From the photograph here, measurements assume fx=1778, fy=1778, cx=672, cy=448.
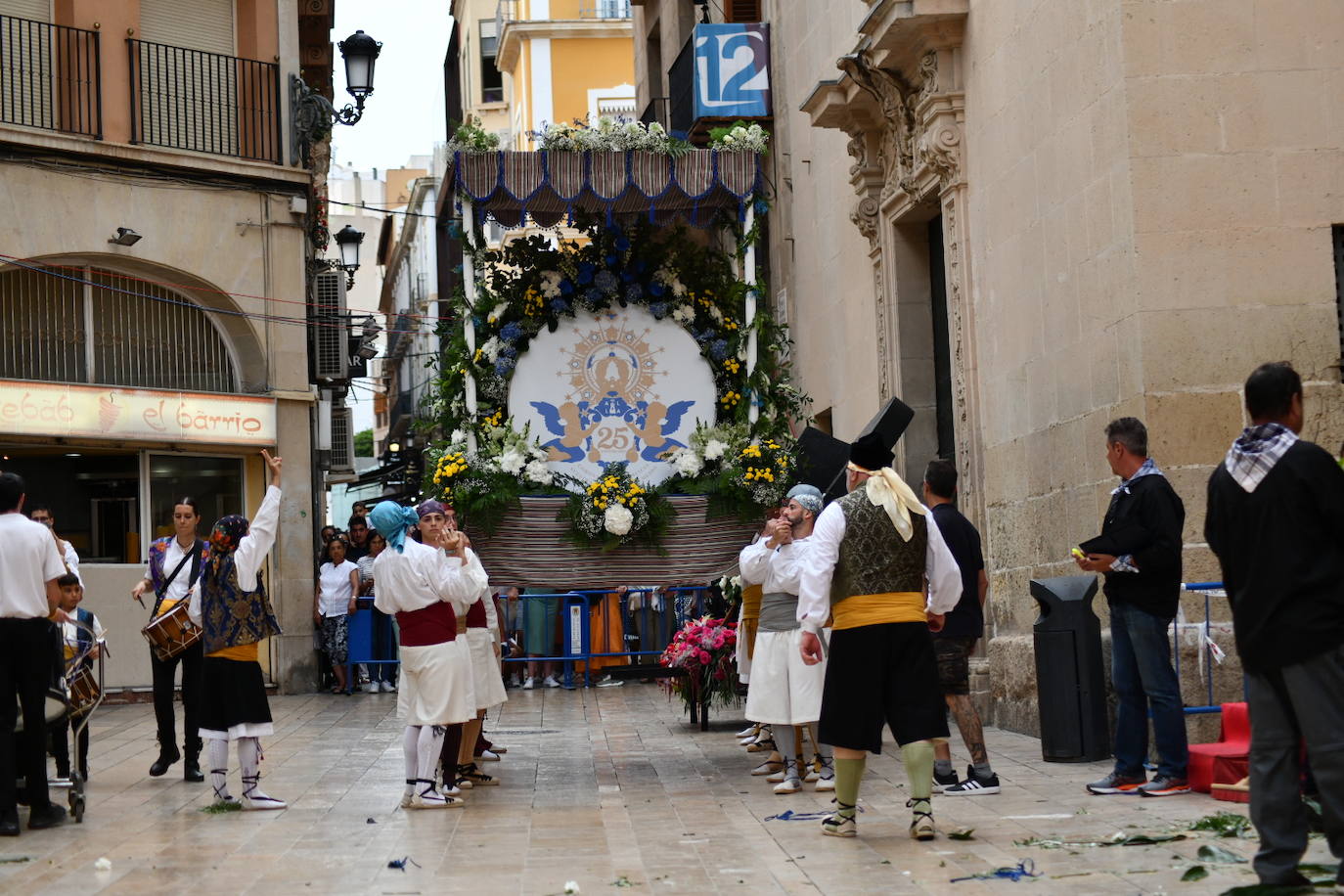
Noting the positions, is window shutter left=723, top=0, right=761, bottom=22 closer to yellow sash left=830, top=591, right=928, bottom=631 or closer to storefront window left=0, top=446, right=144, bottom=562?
storefront window left=0, top=446, right=144, bottom=562

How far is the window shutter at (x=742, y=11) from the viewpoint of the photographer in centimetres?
2334

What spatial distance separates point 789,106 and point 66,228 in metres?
8.53

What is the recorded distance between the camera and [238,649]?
34.1 feet

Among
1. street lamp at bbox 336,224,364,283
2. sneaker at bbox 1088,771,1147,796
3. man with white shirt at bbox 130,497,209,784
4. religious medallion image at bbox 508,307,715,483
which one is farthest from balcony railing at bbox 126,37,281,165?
sneaker at bbox 1088,771,1147,796

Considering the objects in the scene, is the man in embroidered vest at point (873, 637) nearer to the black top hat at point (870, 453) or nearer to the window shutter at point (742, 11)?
the black top hat at point (870, 453)

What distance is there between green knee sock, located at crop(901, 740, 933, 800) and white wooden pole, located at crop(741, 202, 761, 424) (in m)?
5.47

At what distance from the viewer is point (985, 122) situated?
44.0ft

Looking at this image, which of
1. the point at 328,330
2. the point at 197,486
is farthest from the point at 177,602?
the point at 328,330

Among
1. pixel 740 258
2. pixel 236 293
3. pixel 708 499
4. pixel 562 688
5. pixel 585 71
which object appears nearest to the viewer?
pixel 708 499

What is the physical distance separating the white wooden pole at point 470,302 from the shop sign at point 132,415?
8748 millimetres

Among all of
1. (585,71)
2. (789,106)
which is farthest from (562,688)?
(585,71)

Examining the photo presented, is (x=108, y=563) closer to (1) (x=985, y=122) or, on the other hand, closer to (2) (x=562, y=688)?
(2) (x=562, y=688)

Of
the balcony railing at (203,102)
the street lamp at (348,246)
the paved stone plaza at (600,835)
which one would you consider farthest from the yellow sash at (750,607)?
the street lamp at (348,246)

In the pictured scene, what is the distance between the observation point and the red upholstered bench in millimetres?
8945
